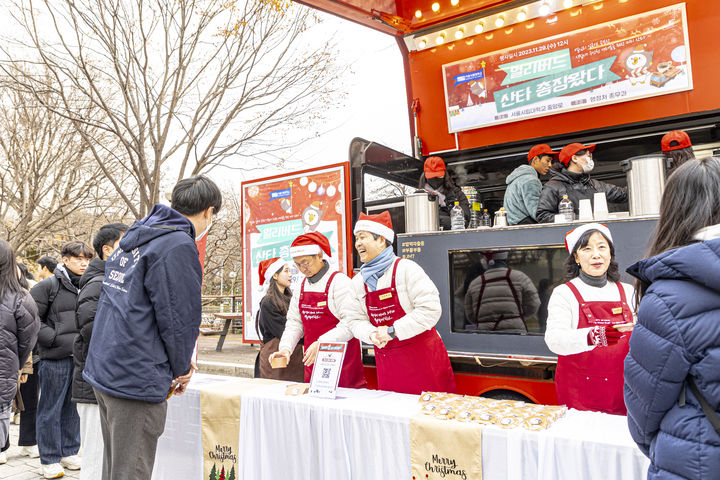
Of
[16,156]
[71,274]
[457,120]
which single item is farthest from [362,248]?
[16,156]

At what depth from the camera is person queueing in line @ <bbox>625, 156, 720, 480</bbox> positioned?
125 cm

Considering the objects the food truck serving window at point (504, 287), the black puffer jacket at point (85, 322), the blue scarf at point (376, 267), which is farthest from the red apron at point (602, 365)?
the black puffer jacket at point (85, 322)

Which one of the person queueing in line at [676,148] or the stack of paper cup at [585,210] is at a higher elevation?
the person queueing in line at [676,148]

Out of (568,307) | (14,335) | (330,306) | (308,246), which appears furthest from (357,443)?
(14,335)

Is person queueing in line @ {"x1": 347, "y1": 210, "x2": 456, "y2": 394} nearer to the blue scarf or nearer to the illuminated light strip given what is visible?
the blue scarf

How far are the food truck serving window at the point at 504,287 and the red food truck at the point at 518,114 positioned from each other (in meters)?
0.01

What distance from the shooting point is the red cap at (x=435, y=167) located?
4.59m

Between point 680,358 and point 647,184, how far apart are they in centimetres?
245

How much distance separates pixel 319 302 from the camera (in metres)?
3.77

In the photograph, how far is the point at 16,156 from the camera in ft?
36.7

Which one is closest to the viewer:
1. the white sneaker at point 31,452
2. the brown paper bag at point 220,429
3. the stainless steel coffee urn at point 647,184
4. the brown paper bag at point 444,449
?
the brown paper bag at point 444,449

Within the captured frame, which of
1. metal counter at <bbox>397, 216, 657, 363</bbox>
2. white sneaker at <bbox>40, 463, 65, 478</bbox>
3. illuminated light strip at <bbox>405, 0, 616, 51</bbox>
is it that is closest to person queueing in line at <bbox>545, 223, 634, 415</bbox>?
metal counter at <bbox>397, 216, 657, 363</bbox>

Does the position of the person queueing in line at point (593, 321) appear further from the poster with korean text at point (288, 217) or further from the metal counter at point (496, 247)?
the poster with korean text at point (288, 217)

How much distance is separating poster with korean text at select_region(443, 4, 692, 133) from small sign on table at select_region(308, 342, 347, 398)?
2.80 m
